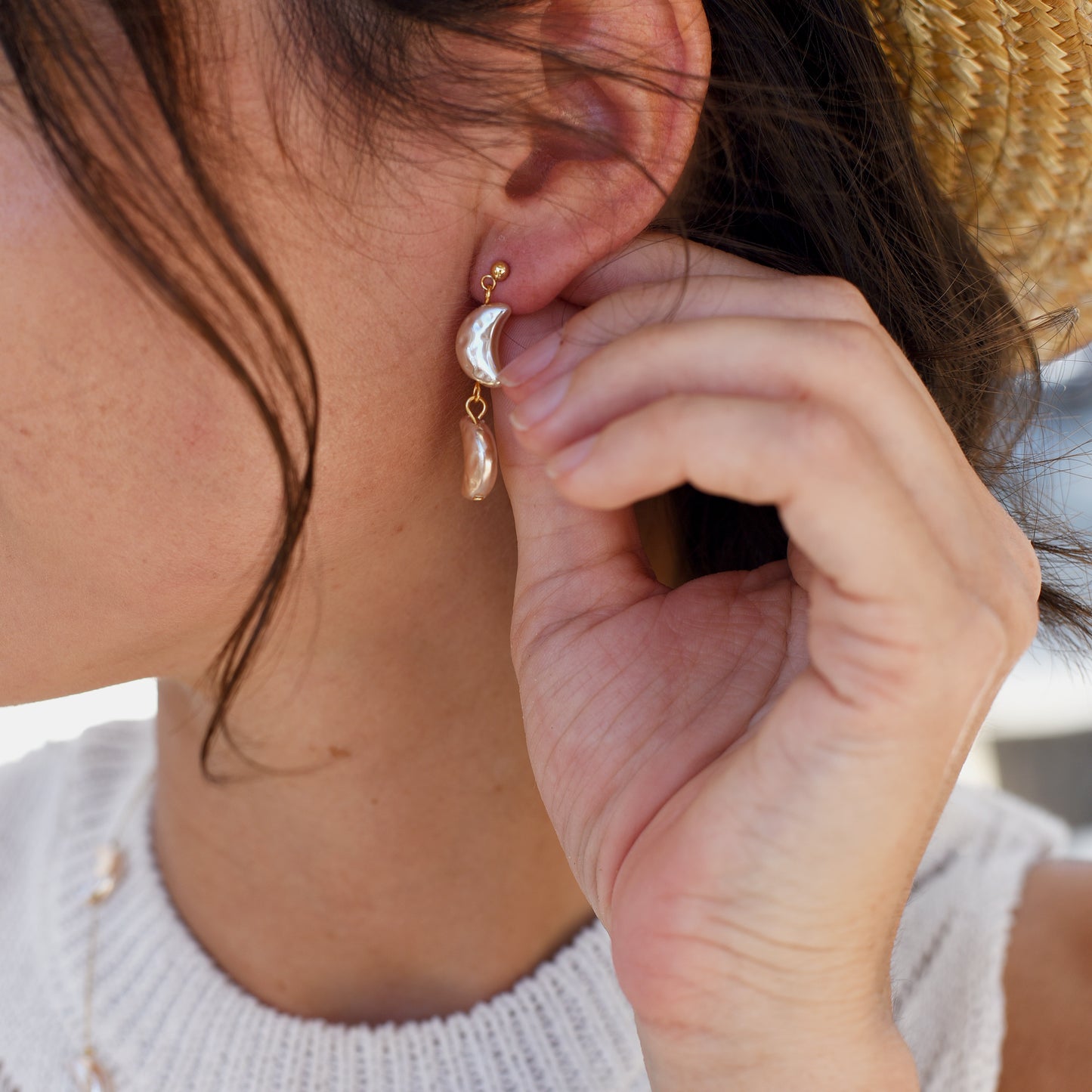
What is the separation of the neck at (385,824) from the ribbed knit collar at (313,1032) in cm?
3

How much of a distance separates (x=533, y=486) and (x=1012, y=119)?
511mm

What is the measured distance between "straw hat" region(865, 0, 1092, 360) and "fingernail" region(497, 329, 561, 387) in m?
0.40

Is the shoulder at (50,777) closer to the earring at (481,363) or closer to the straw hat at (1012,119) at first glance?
the earring at (481,363)

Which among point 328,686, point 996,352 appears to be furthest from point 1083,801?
point 328,686

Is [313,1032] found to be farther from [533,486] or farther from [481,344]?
[481,344]

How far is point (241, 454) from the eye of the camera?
77 centimetres

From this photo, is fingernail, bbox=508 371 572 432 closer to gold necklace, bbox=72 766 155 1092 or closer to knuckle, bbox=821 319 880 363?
knuckle, bbox=821 319 880 363

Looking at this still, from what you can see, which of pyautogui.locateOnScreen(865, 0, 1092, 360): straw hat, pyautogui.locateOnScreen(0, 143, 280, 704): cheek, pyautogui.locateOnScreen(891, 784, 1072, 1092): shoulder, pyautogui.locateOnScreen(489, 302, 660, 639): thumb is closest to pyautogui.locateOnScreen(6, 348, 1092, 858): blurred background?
pyautogui.locateOnScreen(891, 784, 1072, 1092): shoulder

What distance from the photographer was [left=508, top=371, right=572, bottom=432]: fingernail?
2.32 ft

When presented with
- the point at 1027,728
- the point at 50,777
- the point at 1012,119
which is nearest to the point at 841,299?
the point at 1012,119

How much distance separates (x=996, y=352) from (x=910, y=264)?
0.42 feet

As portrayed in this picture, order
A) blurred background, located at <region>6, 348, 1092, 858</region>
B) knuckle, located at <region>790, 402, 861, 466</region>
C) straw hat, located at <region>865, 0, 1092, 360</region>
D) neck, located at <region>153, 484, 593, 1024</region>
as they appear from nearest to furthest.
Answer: knuckle, located at <region>790, 402, 861, 466</region>, straw hat, located at <region>865, 0, 1092, 360</region>, neck, located at <region>153, 484, 593, 1024</region>, blurred background, located at <region>6, 348, 1092, 858</region>

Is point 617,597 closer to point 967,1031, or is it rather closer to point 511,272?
point 511,272

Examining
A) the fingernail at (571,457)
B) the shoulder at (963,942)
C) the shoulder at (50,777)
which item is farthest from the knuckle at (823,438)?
the shoulder at (50,777)
